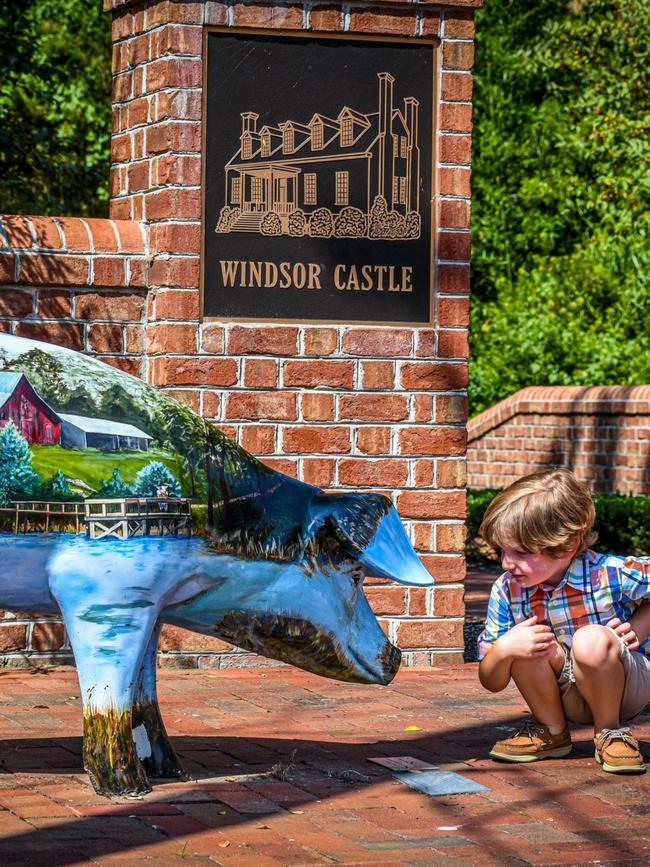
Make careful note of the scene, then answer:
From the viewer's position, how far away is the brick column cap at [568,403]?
44.7 ft

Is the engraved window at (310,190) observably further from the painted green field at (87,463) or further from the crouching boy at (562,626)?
the painted green field at (87,463)

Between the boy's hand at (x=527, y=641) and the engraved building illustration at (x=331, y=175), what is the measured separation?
8.45 ft

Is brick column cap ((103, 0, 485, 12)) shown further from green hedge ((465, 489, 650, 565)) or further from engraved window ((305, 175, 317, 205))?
green hedge ((465, 489, 650, 565))

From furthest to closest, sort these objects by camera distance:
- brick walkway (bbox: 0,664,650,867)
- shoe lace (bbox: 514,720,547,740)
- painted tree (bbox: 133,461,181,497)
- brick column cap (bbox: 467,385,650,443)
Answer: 1. brick column cap (bbox: 467,385,650,443)
2. shoe lace (bbox: 514,720,547,740)
3. painted tree (bbox: 133,461,181,497)
4. brick walkway (bbox: 0,664,650,867)

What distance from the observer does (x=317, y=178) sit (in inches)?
258

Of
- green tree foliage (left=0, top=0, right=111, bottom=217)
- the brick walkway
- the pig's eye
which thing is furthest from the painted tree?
green tree foliage (left=0, top=0, right=111, bottom=217)

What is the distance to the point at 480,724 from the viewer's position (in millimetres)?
5379

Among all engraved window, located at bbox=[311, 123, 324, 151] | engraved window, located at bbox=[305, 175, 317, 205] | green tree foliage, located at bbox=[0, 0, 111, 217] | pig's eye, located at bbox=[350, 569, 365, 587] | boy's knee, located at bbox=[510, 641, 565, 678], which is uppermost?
green tree foliage, located at bbox=[0, 0, 111, 217]

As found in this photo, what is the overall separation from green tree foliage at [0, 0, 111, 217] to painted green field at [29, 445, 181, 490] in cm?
663

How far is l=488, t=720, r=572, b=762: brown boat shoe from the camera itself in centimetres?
475

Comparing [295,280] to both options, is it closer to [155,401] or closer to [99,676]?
[155,401]

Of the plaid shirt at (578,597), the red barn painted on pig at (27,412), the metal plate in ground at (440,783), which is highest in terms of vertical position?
the red barn painted on pig at (27,412)

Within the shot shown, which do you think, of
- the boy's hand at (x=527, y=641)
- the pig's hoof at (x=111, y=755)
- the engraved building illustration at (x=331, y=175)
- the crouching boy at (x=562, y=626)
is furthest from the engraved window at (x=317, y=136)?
the pig's hoof at (x=111, y=755)

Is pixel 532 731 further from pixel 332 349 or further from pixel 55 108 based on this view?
pixel 55 108
